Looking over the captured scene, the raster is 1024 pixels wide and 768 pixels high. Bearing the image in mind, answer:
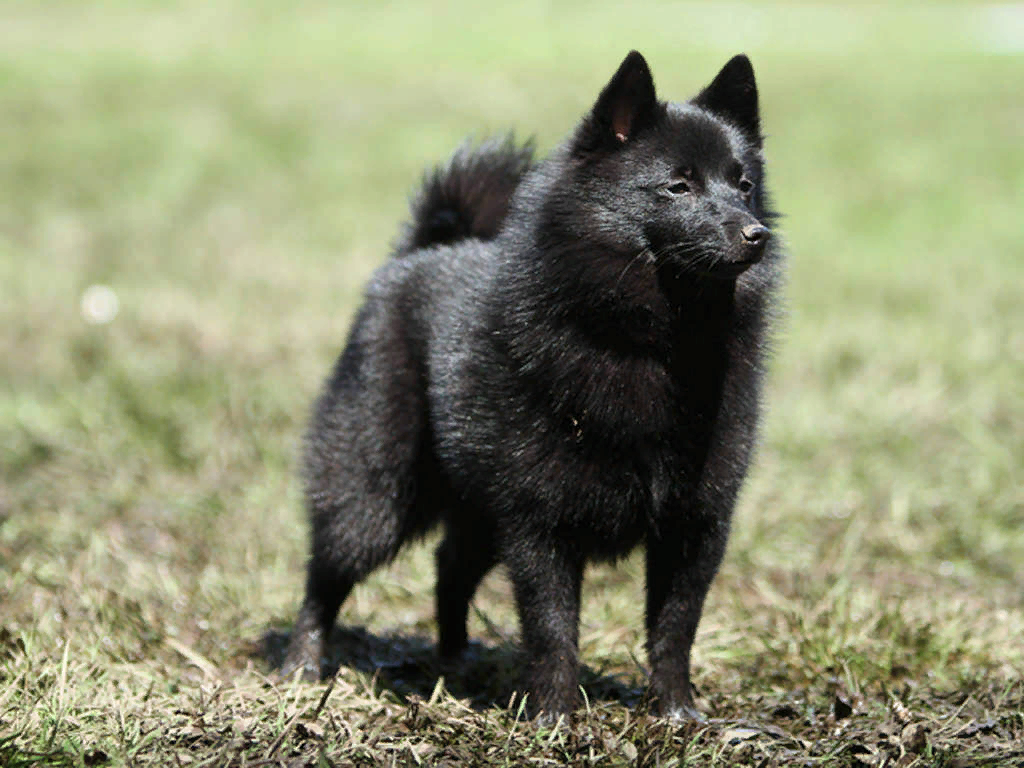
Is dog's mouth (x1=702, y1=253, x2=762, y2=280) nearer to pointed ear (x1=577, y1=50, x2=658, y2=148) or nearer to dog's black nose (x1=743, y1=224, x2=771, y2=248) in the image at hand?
dog's black nose (x1=743, y1=224, x2=771, y2=248)

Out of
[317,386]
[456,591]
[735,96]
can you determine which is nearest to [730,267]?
[735,96]

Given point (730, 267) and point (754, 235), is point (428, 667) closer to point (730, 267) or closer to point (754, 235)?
point (730, 267)

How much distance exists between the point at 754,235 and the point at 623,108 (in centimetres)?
64

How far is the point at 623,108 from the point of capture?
3881 mm

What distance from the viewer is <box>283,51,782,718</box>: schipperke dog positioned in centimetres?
380

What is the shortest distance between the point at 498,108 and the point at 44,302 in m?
9.31

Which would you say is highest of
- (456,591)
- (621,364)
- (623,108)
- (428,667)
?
(623,108)

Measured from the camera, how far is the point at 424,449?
180 inches

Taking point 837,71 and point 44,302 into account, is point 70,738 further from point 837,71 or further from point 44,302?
point 837,71

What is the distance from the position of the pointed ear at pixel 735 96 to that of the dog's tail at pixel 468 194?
0.95 m

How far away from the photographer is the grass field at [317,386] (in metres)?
3.80

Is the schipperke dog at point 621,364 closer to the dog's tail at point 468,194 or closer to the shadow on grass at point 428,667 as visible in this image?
the shadow on grass at point 428,667

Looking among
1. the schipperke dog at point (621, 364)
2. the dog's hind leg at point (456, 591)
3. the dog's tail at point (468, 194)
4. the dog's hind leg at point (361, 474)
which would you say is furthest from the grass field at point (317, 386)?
the dog's tail at point (468, 194)

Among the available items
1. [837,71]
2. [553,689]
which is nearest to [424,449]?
[553,689]
